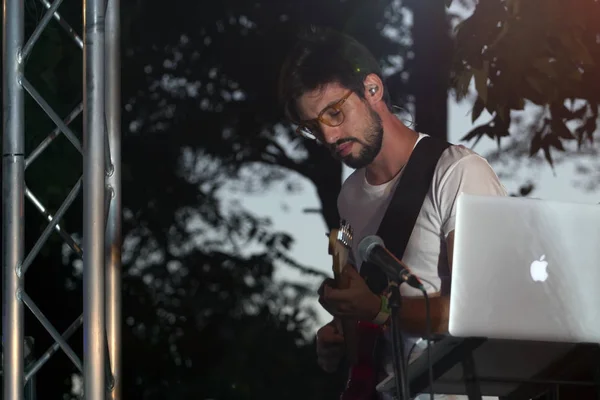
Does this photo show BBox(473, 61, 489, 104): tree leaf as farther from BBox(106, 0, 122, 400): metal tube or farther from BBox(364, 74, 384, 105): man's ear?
BBox(106, 0, 122, 400): metal tube

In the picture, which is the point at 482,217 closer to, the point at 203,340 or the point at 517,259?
the point at 517,259

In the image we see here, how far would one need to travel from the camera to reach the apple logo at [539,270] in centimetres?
196

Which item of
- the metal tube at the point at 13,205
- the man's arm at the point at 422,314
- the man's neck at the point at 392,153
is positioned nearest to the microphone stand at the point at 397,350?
the man's arm at the point at 422,314

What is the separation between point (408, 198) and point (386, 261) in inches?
31.9

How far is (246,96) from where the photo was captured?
473 cm

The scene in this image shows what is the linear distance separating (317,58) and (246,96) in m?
1.61

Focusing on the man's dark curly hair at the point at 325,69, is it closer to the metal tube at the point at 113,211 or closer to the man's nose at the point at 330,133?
the man's nose at the point at 330,133

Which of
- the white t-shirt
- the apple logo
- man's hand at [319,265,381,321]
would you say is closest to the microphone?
the apple logo

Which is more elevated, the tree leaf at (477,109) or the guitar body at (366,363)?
the tree leaf at (477,109)

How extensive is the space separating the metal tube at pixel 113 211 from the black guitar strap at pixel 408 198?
2.55ft

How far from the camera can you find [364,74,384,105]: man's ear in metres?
3.02

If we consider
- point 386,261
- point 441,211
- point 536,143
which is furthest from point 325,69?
point 536,143

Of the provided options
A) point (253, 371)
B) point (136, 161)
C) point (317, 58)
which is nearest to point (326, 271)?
point (253, 371)

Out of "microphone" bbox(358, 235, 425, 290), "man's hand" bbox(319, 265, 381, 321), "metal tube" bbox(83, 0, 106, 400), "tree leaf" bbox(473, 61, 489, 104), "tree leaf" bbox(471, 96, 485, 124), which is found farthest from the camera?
"tree leaf" bbox(471, 96, 485, 124)
